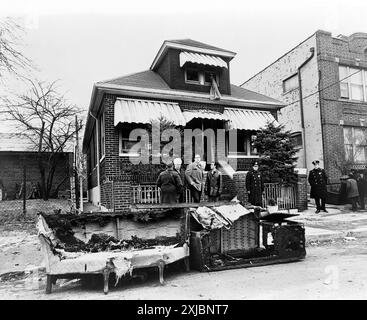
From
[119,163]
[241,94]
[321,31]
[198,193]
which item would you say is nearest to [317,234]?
[198,193]

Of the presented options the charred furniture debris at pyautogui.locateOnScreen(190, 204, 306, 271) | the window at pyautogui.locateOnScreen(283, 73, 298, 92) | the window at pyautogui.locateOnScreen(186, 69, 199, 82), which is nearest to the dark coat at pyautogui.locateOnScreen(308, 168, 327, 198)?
the window at pyautogui.locateOnScreen(186, 69, 199, 82)

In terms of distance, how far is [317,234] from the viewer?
8.84 m

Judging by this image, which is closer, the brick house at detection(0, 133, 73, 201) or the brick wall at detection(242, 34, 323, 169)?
the brick wall at detection(242, 34, 323, 169)

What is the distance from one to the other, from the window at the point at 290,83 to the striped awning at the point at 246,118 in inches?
204

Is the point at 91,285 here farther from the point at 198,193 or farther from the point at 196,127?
the point at 196,127

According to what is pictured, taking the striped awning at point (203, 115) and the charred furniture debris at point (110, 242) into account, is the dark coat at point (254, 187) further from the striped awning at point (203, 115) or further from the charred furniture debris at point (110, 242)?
the charred furniture debris at point (110, 242)

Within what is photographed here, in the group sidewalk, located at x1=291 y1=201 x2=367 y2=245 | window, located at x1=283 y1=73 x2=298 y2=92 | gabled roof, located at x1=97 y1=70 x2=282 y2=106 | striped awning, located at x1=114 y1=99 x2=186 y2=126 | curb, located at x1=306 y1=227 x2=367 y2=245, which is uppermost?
window, located at x1=283 y1=73 x2=298 y2=92

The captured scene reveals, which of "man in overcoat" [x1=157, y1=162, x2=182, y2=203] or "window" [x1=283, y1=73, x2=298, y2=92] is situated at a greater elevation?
"window" [x1=283, y1=73, x2=298, y2=92]

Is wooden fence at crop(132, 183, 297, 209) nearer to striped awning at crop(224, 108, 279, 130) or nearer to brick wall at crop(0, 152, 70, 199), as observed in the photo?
striped awning at crop(224, 108, 279, 130)

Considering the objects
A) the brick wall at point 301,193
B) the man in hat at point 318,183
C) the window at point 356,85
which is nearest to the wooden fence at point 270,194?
the brick wall at point 301,193

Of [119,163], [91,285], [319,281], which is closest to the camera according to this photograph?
[319,281]

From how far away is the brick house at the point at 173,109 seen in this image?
509 inches

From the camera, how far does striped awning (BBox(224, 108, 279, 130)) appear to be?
49.0 feet
